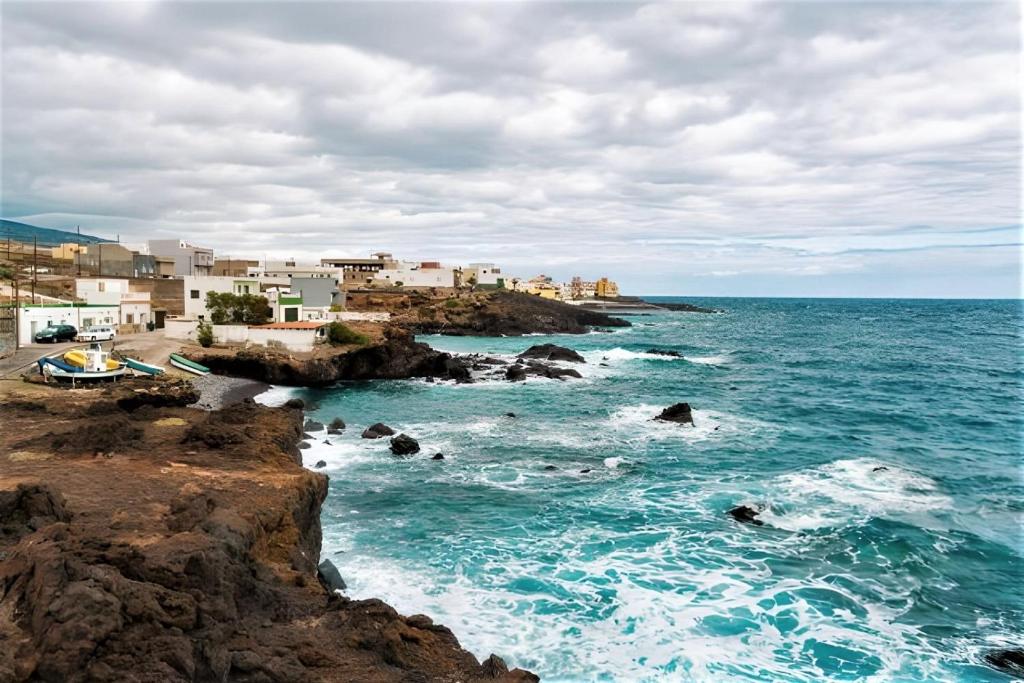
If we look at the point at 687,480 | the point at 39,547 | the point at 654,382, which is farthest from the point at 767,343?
the point at 39,547

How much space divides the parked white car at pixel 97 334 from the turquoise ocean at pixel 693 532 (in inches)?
426

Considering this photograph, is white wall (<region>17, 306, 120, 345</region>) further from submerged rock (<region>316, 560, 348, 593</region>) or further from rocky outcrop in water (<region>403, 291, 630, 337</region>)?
rocky outcrop in water (<region>403, 291, 630, 337</region>)

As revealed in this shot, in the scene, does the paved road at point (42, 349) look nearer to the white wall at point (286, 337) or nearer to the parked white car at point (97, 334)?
the parked white car at point (97, 334)

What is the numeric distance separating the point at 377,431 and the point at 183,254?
61.8m

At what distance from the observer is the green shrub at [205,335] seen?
44344 millimetres

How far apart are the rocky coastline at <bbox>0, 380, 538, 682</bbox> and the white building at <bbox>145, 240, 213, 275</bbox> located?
67.2 metres

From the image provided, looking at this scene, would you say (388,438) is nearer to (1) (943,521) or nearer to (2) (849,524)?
(2) (849,524)

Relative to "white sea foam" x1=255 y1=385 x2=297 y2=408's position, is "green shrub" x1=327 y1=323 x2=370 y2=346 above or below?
above

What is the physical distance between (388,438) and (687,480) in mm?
13298

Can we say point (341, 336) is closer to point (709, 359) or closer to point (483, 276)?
point (709, 359)

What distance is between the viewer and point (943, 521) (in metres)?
19.9

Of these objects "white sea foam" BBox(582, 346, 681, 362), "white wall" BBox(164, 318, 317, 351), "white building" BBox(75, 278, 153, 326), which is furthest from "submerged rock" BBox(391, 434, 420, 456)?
"white sea foam" BBox(582, 346, 681, 362)

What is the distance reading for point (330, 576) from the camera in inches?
571

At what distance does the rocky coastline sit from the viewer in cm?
723
